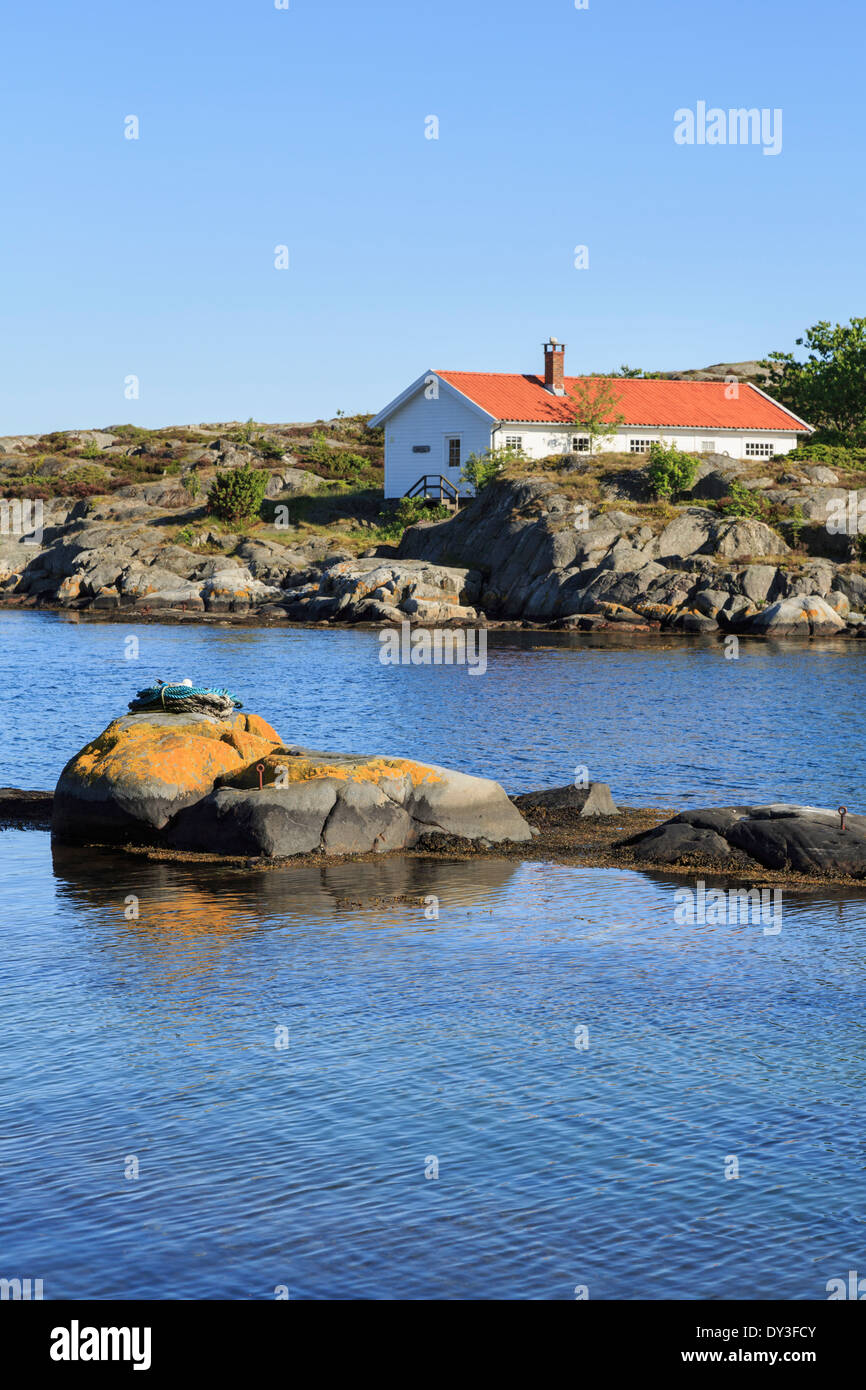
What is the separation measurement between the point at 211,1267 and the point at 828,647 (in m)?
51.7

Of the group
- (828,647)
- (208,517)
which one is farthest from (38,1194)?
(208,517)

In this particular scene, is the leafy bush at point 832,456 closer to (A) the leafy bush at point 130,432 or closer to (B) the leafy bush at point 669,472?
(B) the leafy bush at point 669,472

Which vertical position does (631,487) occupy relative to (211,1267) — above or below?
above

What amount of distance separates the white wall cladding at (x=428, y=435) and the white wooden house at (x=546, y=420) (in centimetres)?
6

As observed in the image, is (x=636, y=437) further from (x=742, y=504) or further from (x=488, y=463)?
(x=742, y=504)

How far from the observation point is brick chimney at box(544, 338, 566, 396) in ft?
262

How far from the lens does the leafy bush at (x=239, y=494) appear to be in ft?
276

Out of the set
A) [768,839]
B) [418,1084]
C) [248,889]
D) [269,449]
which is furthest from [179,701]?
[269,449]

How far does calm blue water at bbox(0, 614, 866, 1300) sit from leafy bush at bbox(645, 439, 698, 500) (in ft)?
183

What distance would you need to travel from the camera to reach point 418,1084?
9.98 metres

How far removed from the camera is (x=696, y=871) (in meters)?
17.5

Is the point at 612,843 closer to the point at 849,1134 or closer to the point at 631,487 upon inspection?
the point at 849,1134

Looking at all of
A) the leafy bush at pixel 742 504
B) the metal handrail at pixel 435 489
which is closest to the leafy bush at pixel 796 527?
the leafy bush at pixel 742 504
